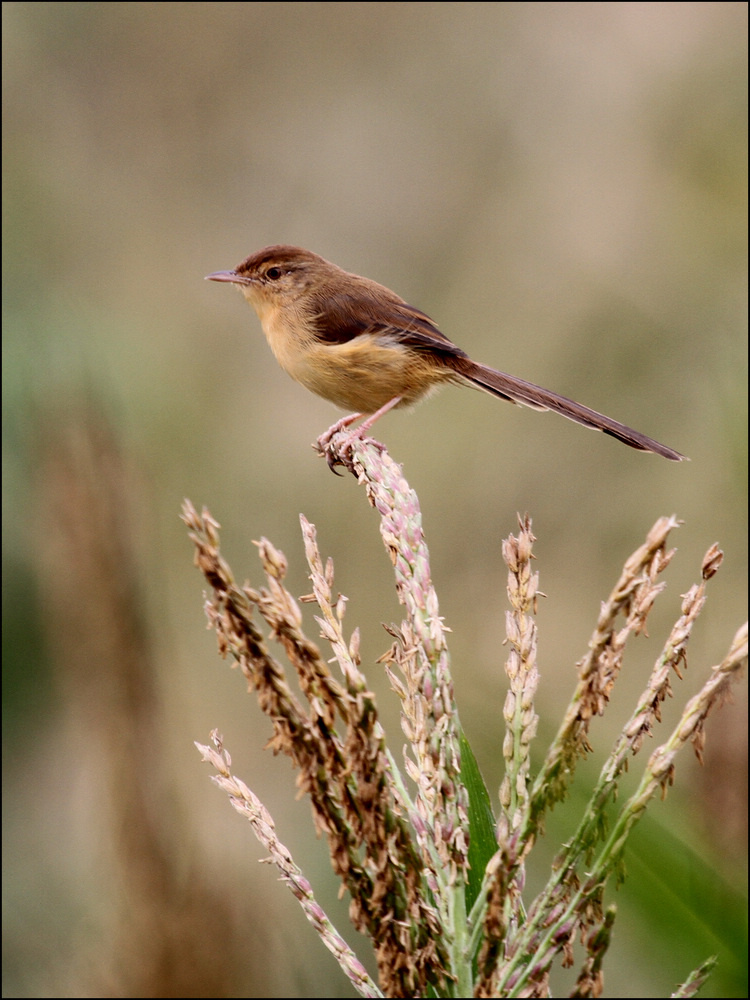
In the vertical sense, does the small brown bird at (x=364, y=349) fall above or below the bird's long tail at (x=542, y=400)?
above

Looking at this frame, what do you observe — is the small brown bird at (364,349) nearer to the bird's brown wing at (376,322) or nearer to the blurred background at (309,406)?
the bird's brown wing at (376,322)

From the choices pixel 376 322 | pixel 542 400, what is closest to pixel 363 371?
pixel 376 322

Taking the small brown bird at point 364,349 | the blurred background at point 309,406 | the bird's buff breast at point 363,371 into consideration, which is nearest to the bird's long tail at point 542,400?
the small brown bird at point 364,349

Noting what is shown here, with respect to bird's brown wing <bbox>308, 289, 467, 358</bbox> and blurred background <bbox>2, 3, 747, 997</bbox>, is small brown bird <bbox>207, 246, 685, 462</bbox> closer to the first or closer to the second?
bird's brown wing <bbox>308, 289, 467, 358</bbox>

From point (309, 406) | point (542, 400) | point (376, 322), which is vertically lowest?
point (542, 400)

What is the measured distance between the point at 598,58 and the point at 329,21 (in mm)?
3210

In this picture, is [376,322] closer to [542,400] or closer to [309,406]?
[542,400]

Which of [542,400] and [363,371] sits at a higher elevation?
[363,371]

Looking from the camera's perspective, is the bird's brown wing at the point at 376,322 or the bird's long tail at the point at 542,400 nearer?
the bird's long tail at the point at 542,400

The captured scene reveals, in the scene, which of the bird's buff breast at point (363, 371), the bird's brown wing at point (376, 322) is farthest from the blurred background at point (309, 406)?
the bird's brown wing at point (376, 322)

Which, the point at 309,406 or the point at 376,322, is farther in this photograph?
the point at 309,406

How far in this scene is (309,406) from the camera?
330 inches

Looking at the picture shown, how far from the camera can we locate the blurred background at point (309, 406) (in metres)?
2.32

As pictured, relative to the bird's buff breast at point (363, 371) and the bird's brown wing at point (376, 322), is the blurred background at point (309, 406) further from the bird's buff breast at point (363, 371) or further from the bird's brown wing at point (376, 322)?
the bird's brown wing at point (376, 322)
